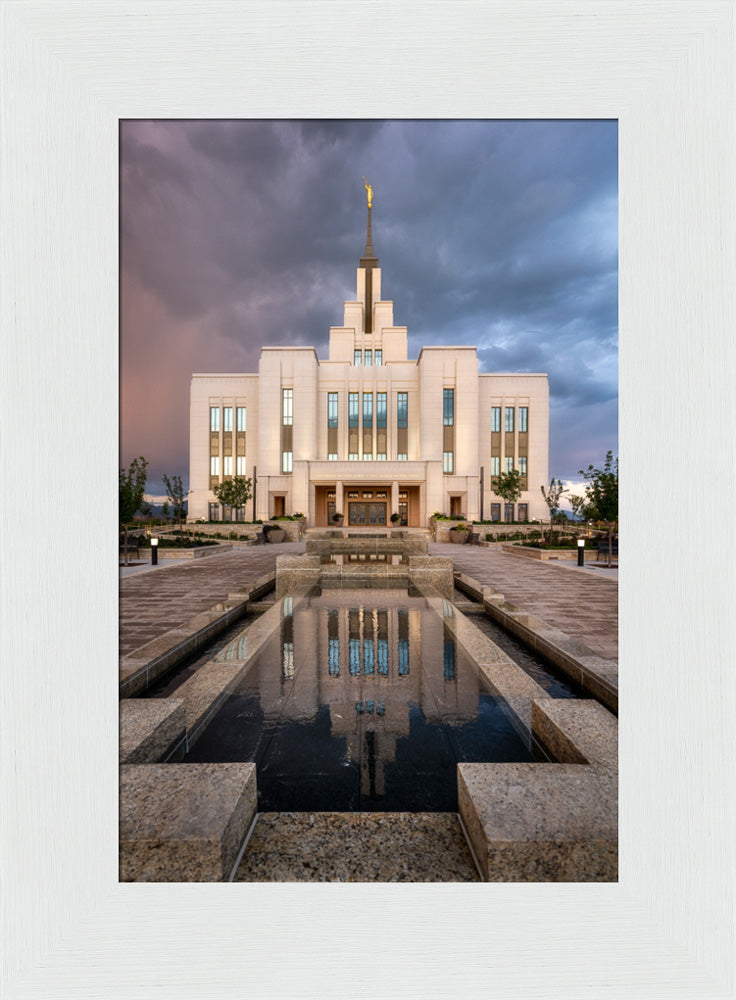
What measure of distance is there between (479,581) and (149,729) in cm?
949

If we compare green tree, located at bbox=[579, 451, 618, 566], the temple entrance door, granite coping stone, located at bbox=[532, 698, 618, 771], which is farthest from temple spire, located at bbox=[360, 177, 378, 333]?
granite coping stone, located at bbox=[532, 698, 618, 771]

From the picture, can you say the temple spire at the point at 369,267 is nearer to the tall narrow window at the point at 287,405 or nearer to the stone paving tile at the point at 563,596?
the tall narrow window at the point at 287,405

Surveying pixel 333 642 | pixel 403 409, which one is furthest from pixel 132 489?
pixel 403 409

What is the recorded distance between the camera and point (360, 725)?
11.2ft

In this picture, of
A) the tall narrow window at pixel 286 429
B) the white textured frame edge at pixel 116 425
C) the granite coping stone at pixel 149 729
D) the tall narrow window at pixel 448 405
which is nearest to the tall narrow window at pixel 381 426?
the tall narrow window at pixel 448 405

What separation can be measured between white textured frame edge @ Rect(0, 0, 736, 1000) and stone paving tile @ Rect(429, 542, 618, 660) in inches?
142
